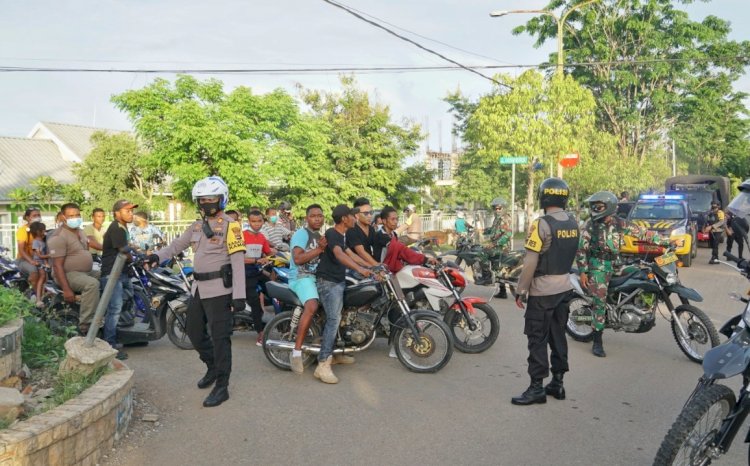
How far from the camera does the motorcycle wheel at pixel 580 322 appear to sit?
7.37m

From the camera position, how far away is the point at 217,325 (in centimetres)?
548

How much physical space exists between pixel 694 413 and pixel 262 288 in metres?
5.91

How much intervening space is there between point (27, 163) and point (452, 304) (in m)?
37.1

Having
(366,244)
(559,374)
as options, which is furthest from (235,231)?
Answer: (559,374)

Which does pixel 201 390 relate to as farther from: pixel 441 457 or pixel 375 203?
pixel 375 203

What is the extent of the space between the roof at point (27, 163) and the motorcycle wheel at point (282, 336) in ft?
98.3

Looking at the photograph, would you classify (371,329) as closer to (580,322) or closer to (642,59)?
(580,322)

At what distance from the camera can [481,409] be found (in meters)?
5.31

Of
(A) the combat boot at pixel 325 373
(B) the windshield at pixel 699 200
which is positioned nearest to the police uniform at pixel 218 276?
(A) the combat boot at pixel 325 373

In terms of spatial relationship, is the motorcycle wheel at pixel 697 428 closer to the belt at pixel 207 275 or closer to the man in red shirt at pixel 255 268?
the belt at pixel 207 275

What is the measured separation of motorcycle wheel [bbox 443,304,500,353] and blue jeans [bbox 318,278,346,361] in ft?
5.10

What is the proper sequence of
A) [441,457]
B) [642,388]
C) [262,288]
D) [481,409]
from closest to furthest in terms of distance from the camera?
1. [441,457]
2. [481,409]
3. [642,388]
4. [262,288]

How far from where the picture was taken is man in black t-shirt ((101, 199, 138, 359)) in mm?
7133

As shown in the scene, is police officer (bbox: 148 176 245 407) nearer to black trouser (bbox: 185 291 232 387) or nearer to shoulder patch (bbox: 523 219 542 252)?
black trouser (bbox: 185 291 232 387)
